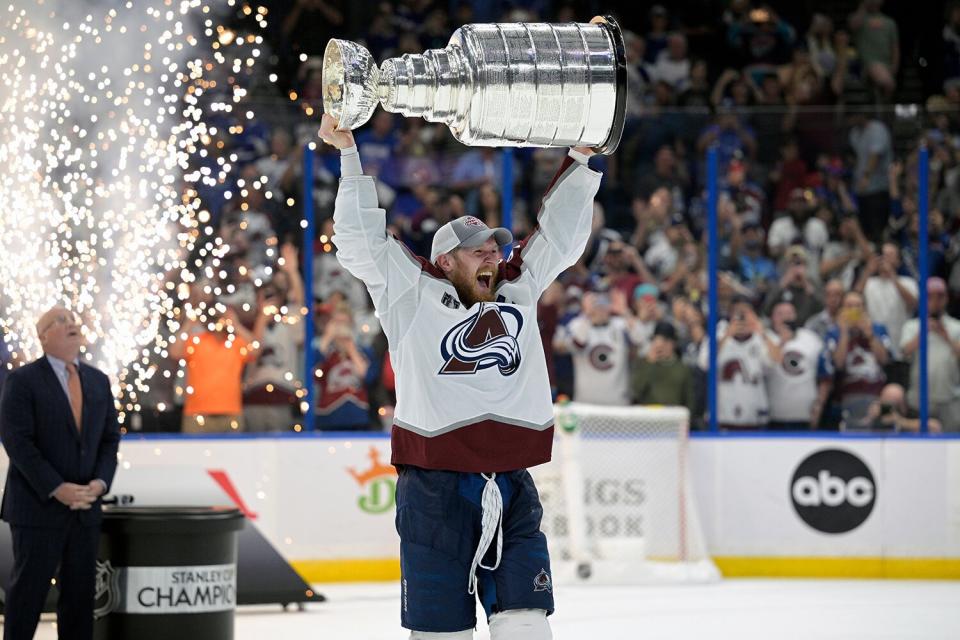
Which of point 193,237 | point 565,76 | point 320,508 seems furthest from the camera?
point 320,508

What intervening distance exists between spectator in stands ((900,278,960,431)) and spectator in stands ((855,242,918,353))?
0.24 feet

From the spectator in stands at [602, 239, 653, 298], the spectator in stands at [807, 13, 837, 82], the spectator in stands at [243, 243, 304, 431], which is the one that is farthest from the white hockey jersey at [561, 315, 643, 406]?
the spectator in stands at [807, 13, 837, 82]

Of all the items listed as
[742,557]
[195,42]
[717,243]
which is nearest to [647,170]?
[717,243]

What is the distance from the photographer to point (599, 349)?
10.1m

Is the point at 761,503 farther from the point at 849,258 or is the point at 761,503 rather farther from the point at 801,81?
the point at 801,81

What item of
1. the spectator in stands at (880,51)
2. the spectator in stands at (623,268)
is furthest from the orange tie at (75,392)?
the spectator in stands at (880,51)

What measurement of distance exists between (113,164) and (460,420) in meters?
4.59

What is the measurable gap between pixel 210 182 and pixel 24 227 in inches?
65.5

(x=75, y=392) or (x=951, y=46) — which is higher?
(x=951, y=46)

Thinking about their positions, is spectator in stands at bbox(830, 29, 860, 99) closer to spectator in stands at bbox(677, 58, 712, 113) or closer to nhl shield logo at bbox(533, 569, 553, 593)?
spectator in stands at bbox(677, 58, 712, 113)

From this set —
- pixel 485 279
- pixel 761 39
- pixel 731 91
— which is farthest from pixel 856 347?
pixel 485 279

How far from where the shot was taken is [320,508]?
9695 millimetres

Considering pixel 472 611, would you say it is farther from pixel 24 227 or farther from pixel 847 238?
pixel 847 238

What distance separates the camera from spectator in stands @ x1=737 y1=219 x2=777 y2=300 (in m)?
10.2
